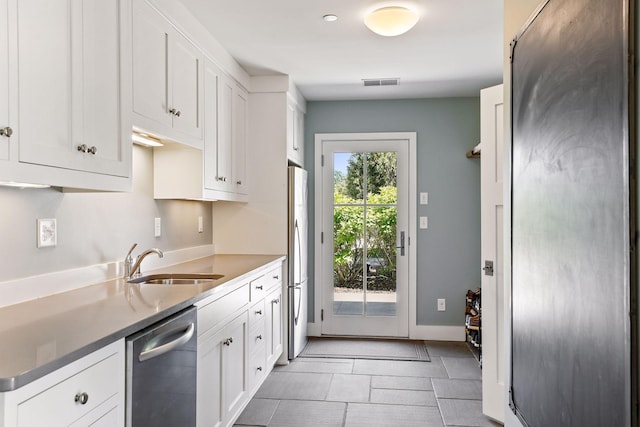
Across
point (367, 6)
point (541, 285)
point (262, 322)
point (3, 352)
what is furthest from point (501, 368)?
point (3, 352)

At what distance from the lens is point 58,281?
207cm

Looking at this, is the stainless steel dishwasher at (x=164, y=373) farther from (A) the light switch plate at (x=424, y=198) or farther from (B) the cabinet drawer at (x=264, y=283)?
(A) the light switch plate at (x=424, y=198)

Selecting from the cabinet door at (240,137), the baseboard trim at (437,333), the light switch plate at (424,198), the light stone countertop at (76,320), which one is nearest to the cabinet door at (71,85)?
the light stone countertop at (76,320)

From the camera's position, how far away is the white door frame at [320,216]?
4727 mm

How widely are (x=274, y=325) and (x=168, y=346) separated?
1965 millimetres

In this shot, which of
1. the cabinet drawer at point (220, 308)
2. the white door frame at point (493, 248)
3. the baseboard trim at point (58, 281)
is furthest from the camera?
the white door frame at point (493, 248)

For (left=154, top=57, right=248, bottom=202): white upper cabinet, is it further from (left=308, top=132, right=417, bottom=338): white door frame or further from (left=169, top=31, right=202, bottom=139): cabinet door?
(left=308, top=132, right=417, bottom=338): white door frame

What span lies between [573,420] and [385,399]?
7.60ft

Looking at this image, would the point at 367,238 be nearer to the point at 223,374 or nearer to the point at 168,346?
the point at 223,374

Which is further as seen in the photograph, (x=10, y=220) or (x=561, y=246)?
(x=10, y=220)

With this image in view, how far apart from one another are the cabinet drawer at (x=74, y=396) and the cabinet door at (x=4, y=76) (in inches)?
25.3

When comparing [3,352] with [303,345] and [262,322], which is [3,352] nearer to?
[262,322]

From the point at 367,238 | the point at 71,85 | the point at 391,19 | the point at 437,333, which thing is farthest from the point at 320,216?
the point at 71,85

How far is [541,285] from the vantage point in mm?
1277
